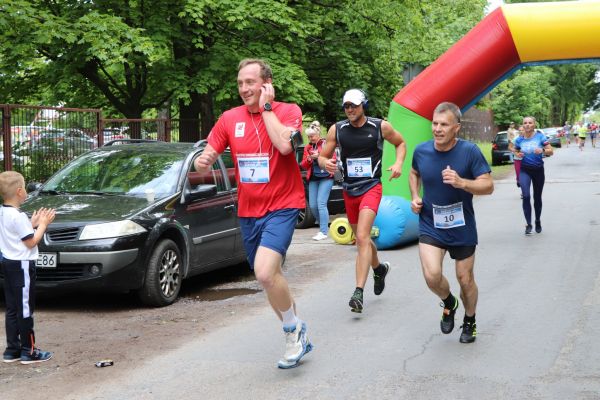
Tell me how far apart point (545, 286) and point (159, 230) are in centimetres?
391

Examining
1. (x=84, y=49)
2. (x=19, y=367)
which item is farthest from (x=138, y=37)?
(x=19, y=367)

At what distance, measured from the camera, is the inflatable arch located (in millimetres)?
12039

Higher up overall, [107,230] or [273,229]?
A: [273,229]

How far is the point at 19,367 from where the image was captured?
19.2ft

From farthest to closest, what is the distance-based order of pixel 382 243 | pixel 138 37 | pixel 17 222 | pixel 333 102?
pixel 333 102, pixel 138 37, pixel 382 243, pixel 17 222

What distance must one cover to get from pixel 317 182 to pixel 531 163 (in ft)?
10.8

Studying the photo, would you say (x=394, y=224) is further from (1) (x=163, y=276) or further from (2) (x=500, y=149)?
(2) (x=500, y=149)

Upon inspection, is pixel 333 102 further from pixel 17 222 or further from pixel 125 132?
pixel 17 222

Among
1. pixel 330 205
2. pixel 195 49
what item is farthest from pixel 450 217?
pixel 195 49

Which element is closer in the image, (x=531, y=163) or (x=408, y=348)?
(x=408, y=348)

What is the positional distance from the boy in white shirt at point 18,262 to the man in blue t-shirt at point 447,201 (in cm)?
262

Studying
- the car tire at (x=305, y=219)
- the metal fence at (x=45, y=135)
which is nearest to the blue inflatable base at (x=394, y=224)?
the car tire at (x=305, y=219)

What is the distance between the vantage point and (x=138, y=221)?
25.6 ft

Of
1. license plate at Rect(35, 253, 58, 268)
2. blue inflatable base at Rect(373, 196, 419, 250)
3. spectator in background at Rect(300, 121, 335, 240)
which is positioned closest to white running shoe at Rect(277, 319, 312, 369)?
license plate at Rect(35, 253, 58, 268)
